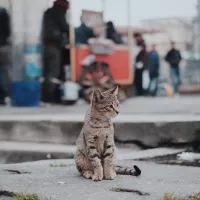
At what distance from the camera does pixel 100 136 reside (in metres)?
4.27

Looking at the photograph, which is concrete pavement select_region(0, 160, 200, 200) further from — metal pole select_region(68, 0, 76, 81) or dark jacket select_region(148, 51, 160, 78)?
dark jacket select_region(148, 51, 160, 78)

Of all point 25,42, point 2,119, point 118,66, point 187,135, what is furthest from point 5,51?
point 187,135

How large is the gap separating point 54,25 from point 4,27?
1097 millimetres

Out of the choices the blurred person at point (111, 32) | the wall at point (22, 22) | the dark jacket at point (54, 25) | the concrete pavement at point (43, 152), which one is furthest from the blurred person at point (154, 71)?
the concrete pavement at point (43, 152)

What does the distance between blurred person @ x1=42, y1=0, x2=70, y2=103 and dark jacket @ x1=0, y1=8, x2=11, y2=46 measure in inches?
31.0

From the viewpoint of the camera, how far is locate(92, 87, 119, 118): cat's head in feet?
13.8

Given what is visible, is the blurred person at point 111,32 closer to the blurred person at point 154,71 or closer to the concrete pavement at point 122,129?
the blurred person at point 154,71

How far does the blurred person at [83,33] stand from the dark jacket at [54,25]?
1.46 feet

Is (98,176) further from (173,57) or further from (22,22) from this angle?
(173,57)

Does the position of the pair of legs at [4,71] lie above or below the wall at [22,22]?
below

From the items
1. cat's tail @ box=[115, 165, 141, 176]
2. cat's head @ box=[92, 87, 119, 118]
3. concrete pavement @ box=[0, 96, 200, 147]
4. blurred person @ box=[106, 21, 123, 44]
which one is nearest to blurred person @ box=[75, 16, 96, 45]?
blurred person @ box=[106, 21, 123, 44]

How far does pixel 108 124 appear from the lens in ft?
14.1

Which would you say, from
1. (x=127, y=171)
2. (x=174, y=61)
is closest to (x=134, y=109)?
(x=127, y=171)

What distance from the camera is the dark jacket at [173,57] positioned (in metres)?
15.8
